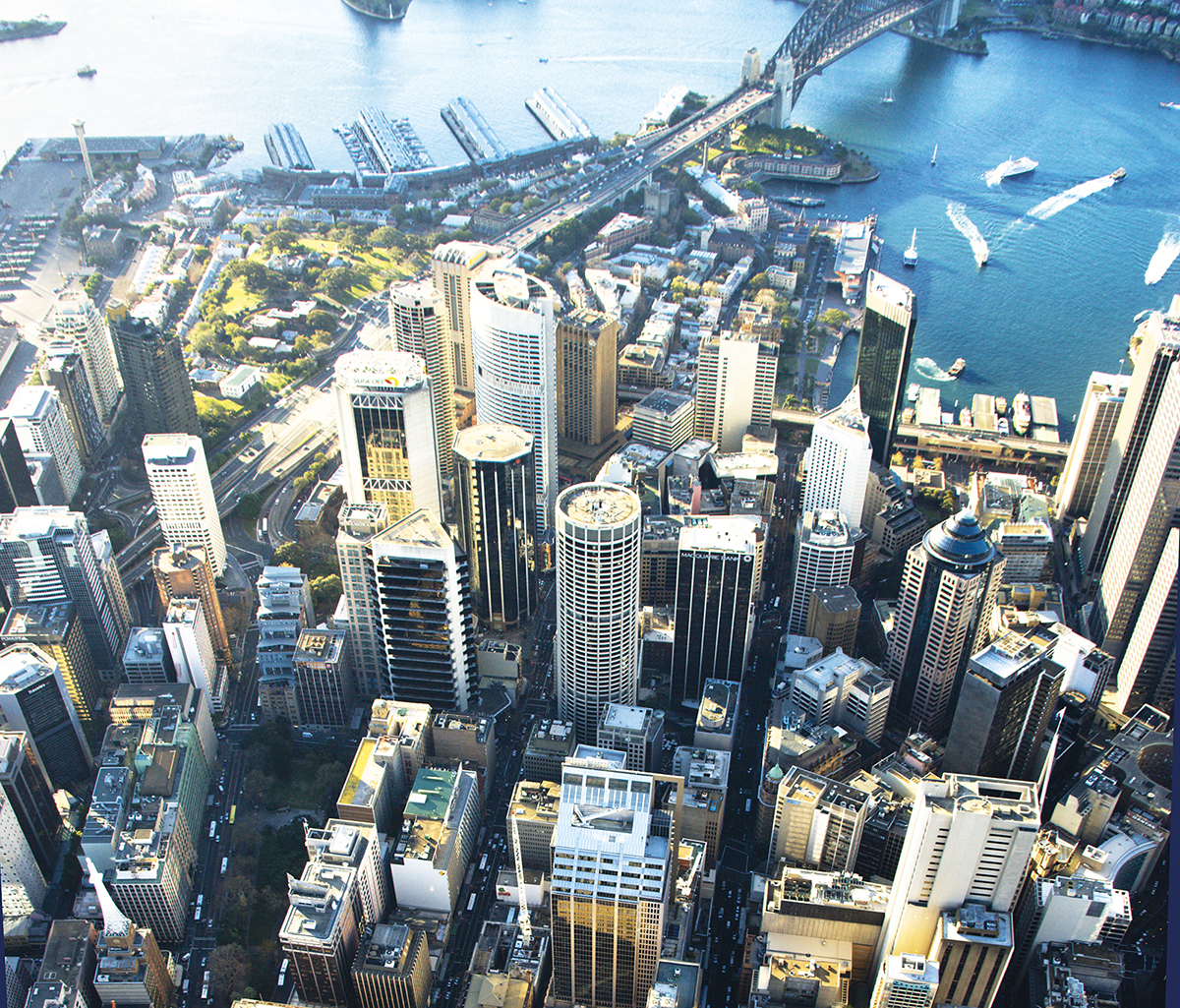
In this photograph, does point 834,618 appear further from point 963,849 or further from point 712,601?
point 963,849

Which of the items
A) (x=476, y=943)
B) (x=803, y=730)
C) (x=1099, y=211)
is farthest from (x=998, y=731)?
(x=1099, y=211)

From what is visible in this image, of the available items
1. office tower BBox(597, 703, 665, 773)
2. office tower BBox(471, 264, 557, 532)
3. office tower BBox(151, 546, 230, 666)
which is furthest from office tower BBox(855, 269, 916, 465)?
office tower BBox(151, 546, 230, 666)

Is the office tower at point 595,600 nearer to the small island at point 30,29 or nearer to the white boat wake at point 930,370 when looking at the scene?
the white boat wake at point 930,370

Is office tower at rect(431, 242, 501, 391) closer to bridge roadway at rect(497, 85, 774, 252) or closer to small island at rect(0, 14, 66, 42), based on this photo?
bridge roadway at rect(497, 85, 774, 252)

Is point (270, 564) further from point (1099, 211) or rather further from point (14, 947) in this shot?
point (1099, 211)

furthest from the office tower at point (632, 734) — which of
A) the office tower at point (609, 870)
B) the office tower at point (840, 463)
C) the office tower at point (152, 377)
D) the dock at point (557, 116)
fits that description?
the dock at point (557, 116)

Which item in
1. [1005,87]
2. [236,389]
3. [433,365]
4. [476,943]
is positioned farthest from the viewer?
[1005,87]
